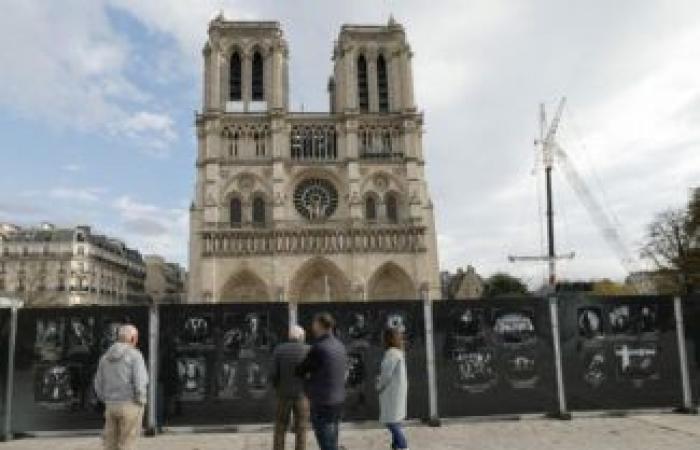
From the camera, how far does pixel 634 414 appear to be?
41.3ft

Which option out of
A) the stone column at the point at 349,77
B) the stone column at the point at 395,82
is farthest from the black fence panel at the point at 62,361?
the stone column at the point at 395,82

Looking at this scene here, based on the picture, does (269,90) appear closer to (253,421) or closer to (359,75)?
(359,75)

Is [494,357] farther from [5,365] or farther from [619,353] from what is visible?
[5,365]

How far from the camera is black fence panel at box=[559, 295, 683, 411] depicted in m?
12.6

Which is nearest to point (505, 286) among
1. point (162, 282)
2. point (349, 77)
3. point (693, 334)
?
point (349, 77)

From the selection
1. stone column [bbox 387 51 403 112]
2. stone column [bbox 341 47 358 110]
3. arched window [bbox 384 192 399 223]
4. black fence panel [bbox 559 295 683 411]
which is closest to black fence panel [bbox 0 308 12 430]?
black fence panel [bbox 559 295 683 411]

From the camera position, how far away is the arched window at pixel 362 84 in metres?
61.4

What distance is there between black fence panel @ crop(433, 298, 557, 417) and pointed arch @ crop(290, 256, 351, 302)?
42938 mm

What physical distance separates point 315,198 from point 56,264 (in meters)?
34.9

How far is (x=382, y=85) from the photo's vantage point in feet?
202

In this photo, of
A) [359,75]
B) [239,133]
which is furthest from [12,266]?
[359,75]

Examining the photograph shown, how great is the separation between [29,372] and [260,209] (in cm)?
4636

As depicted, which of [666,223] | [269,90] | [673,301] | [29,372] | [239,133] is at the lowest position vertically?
[29,372]

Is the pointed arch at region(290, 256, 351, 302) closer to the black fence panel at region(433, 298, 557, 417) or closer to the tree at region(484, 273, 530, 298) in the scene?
the tree at region(484, 273, 530, 298)
